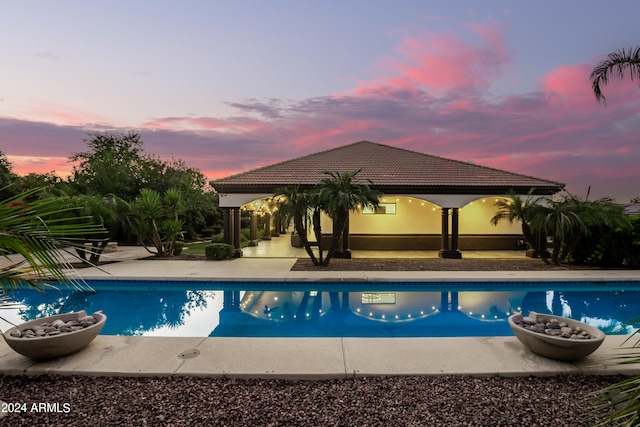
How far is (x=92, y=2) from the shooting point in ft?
38.2

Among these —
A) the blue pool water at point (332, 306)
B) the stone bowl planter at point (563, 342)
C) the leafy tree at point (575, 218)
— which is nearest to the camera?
the stone bowl planter at point (563, 342)

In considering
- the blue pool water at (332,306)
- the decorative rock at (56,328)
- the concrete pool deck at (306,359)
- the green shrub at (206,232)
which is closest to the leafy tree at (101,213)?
the blue pool water at (332,306)

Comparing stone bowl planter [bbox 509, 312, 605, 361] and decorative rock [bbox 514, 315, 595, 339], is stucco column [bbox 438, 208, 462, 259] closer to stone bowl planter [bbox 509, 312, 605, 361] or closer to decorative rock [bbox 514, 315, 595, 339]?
decorative rock [bbox 514, 315, 595, 339]

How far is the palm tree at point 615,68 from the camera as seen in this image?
10.4 m

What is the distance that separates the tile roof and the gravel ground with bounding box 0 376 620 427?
1148cm

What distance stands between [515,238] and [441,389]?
17.6 meters

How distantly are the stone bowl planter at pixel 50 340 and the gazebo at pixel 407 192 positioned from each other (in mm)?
10596

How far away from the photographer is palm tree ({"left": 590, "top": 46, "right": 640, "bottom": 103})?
10414 millimetres

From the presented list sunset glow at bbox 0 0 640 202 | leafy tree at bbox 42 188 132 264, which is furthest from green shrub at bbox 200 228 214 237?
leafy tree at bbox 42 188 132 264

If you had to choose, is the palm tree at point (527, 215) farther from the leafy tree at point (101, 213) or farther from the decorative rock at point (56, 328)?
the leafy tree at point (101, 213)

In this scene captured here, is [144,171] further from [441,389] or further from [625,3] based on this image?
[625,3]

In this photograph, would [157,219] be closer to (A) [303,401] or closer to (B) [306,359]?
(B) [306,359]

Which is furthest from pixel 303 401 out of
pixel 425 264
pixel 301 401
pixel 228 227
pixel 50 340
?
pixel 228 227

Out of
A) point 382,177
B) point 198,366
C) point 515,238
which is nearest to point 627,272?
point 515,238
